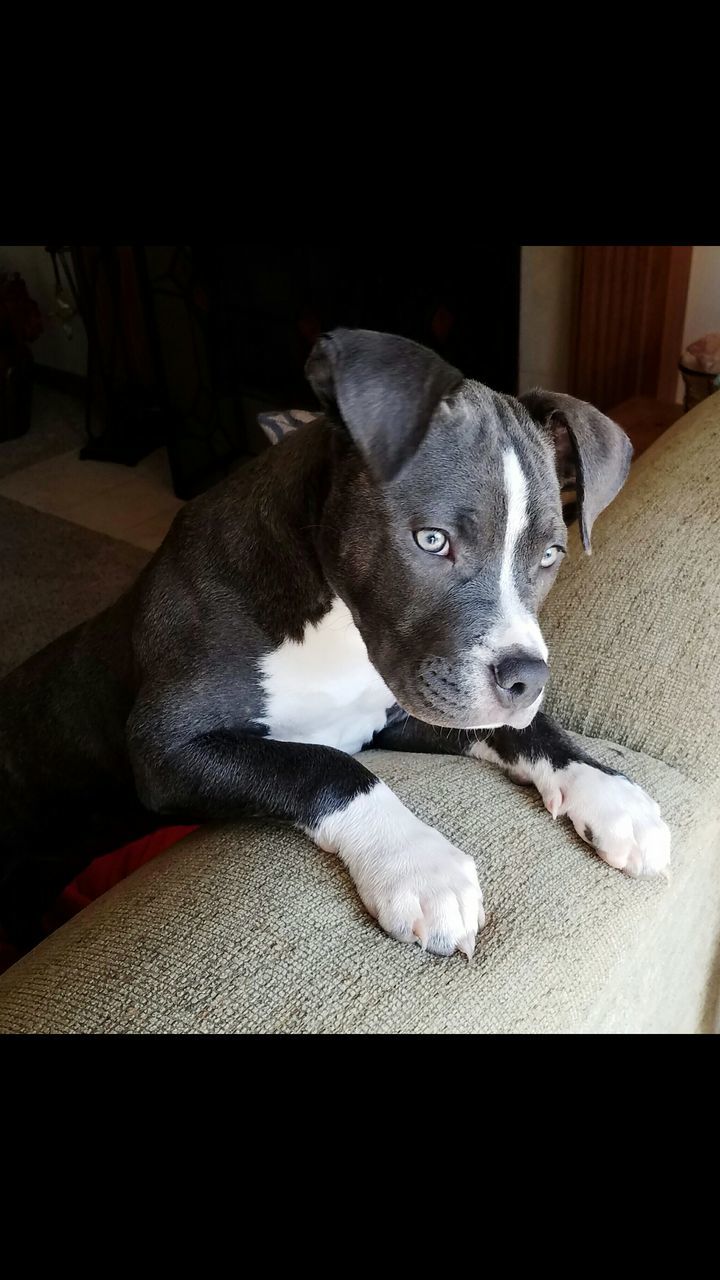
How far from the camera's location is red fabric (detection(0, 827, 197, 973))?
1.66 meters

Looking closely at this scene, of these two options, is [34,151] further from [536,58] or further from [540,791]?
[540,791]

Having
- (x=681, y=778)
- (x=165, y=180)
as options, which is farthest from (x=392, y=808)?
(x=165, y=180)

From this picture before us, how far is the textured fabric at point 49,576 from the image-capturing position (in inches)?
136

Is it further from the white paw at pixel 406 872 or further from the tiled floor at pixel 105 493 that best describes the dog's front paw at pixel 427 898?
the tiled floor at pixel 105 493

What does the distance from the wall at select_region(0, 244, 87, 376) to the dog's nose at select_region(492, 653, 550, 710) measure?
473 centimetres

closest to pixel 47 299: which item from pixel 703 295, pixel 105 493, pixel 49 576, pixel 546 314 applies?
pixel 105 493

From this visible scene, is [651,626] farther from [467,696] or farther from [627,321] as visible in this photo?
[627,321]

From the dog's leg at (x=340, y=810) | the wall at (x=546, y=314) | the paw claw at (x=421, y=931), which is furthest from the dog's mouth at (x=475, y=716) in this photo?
the wall at (x=546, y=314)

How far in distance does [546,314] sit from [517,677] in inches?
118

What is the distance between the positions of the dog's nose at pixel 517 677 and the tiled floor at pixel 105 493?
2.97 meters

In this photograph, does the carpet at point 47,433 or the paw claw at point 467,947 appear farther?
the carpet at point 47,433

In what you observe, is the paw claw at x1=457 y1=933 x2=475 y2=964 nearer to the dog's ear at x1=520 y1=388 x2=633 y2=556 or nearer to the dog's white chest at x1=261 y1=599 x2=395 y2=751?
the dog's white chest at x1=261 y1=599 x2=395 y2=751

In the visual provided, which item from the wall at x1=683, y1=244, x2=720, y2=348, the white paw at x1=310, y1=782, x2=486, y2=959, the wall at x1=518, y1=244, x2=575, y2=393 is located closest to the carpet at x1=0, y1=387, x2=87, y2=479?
the wall at x1=518, y1=244, x2=575, y2=393

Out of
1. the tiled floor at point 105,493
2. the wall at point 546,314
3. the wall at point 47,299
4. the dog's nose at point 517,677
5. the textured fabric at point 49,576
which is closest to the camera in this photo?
the dog's nose at point 517,677
